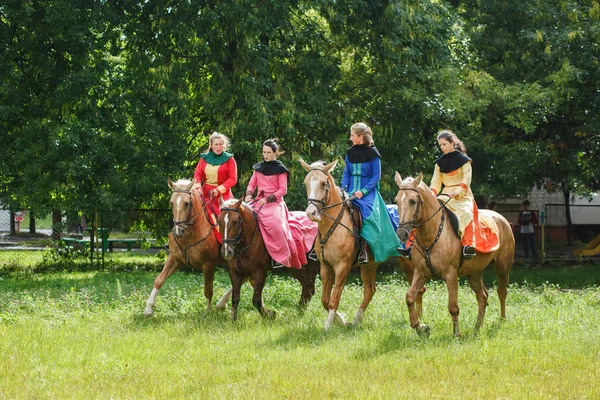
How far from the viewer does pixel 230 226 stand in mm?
11797

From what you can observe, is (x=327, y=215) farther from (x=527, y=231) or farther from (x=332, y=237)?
(x=527, y=231)

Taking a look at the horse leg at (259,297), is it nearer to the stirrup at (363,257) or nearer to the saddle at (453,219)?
the stirrup at (363,257)

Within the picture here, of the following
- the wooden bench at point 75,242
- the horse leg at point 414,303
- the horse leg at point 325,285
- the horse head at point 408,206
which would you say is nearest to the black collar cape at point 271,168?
the horse leg at point 325,285

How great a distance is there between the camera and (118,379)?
→ 8234 mm

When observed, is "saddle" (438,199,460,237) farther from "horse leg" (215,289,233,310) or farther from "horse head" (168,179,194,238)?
"horse leg" (215,289,233,310)

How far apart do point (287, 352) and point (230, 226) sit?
9.00ft

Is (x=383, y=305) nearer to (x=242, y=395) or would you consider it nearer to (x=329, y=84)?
(x=242, y=395)

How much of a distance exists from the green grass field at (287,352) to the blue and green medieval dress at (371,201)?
3.69 feet

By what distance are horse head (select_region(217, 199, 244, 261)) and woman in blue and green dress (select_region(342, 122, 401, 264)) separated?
162 cm

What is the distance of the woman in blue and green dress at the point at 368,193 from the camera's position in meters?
11.7

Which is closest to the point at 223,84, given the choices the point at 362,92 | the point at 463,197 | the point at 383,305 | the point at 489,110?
the point at 362,92

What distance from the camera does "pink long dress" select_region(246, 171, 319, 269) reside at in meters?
12.3

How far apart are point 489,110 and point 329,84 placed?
4704 millimetres

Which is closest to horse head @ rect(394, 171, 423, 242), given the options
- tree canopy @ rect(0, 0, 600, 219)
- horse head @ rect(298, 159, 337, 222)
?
horse head @ rect(298, 159, 337, 222)
